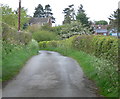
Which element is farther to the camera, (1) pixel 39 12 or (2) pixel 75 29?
(1) pixel 39 12

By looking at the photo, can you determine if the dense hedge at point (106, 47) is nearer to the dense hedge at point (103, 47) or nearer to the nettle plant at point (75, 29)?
the dense hedge at point (103, 47)

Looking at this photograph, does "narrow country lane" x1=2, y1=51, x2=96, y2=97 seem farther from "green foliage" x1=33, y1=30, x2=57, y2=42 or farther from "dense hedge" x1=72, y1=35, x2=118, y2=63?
"green foliage" x1=33, y1=30, x2=57, y2=42

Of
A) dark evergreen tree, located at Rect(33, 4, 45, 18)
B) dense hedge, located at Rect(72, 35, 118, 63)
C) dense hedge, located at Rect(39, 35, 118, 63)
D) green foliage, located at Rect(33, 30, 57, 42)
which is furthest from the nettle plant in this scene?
dark evergreen tree, located at Rect(33, 4, 45, 18)

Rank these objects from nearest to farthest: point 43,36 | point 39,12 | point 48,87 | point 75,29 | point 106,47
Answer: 1. point 48,87
2. point 106,47
3. point 75,29
4. point 43,36
5. point 39,12

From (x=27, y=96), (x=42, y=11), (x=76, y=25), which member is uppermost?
(x=42, y=11)

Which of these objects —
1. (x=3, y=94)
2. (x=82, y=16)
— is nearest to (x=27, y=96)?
(x=3, y=94)

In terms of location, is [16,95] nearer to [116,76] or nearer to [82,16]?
[116,76]

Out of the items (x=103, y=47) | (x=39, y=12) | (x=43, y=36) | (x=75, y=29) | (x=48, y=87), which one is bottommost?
(x=48, y=87)

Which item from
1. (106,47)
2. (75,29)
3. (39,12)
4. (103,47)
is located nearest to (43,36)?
(75,29)

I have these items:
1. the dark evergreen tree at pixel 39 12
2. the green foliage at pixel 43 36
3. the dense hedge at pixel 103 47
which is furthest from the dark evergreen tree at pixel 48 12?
the dense hedge at pixel 103 47

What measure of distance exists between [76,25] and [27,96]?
152 feet

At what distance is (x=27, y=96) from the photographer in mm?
7270

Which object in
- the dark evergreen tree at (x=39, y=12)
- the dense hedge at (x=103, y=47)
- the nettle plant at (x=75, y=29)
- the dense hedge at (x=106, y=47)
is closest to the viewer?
the dense hedge at (x=106, y=47)

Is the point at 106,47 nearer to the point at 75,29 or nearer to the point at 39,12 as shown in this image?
the point at 75,29
